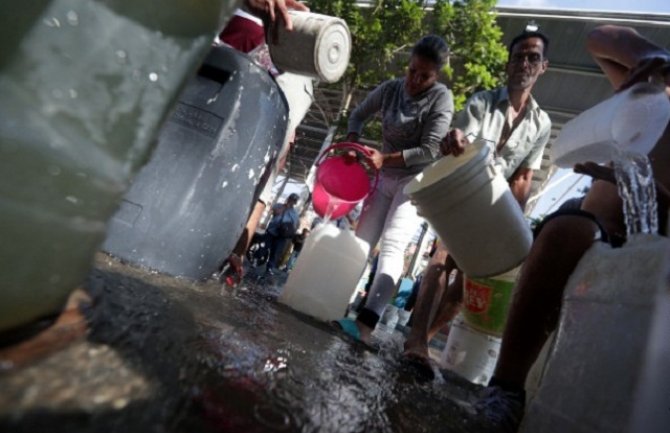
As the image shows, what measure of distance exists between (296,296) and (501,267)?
3.37 ft

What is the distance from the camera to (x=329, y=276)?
A: 2.11m

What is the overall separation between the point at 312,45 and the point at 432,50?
33.6 inches

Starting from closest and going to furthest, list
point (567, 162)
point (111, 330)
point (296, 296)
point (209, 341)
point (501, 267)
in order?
point (111, 330)
point (209, 341)
point (567, 162)
point (501, 267)
point (296, 296)

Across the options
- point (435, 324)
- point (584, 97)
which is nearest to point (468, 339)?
point (435, 324)

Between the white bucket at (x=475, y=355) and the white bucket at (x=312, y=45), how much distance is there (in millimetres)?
1486

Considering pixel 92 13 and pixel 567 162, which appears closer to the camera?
pixel 92 13

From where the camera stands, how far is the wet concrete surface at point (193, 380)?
1.36ft

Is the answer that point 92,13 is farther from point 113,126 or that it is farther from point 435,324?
point 435,324

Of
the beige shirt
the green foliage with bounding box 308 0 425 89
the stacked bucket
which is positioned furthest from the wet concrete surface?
the green foliage with bounding box 308 0 425 89

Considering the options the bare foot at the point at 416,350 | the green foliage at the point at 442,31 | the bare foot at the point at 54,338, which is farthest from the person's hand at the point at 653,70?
the green foliage at the point at 442,31

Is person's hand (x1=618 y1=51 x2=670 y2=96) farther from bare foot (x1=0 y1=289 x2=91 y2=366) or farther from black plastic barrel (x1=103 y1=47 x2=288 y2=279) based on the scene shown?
bare foot (x1=0 y1=289 x2=91 y2=366)

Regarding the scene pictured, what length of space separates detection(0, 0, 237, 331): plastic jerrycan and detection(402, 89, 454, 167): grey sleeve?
5.64ft

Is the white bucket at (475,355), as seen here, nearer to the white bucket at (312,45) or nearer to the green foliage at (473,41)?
the white bucket at (312,45)

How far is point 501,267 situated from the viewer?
5.22 ft
